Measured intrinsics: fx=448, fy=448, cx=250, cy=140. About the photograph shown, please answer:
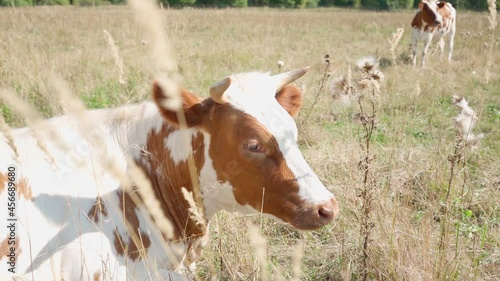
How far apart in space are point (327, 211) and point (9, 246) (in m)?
1.38

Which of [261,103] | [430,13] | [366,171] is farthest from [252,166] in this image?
[430,13]

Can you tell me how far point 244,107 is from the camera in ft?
7.13

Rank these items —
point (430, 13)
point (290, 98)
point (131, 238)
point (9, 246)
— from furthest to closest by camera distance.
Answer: point (430, 13) < point (290, 98) < point (131, 238) < point (9, 246)

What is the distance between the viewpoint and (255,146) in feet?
6.89

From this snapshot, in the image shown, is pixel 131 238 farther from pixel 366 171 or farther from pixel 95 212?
pixel 366 171

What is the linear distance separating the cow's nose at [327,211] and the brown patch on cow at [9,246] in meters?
1.32

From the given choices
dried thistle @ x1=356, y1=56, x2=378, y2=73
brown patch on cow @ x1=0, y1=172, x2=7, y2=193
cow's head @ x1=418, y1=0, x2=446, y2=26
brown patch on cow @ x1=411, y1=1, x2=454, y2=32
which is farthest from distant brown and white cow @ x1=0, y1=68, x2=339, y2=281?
cow's head @ x1=418, y1=0, x2=446, y2=26

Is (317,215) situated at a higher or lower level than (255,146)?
lower

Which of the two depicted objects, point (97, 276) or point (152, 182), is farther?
point (152, 182)

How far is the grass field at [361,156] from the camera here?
94.6 inches

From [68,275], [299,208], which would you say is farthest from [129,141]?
[299,208]

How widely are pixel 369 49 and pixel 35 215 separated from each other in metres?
11.5

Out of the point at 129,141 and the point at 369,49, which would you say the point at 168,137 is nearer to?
the point at 129,141

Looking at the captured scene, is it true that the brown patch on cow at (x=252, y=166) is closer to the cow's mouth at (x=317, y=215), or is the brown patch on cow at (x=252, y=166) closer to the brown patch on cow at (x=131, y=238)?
the cow's mouth at (x=317, y=215)
